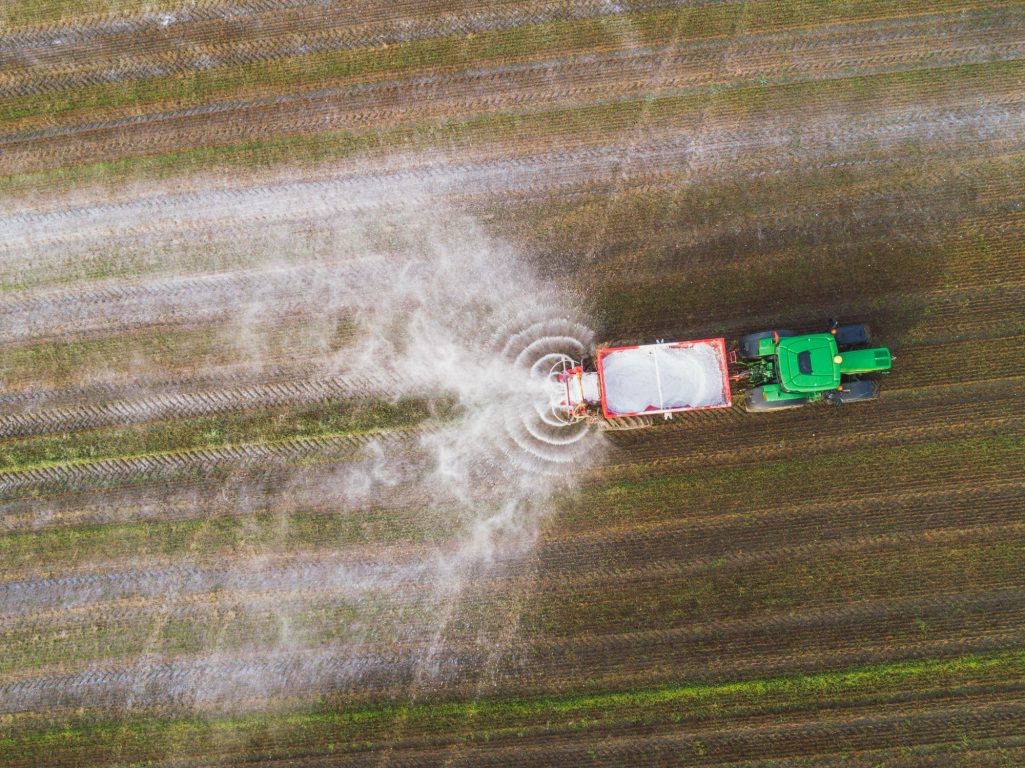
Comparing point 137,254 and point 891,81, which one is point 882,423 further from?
point 137,254

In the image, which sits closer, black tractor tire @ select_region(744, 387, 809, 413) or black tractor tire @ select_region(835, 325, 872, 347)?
black tractor tire @ select_region(835, 325, 872, 347)

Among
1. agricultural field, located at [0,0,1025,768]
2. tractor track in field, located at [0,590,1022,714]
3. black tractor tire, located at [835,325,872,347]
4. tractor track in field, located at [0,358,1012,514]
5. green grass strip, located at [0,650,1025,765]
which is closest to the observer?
black tractor tire, located at [835,325,872,347]

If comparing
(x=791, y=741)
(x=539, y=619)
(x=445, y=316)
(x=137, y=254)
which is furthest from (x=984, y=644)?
(x=137, y=254)

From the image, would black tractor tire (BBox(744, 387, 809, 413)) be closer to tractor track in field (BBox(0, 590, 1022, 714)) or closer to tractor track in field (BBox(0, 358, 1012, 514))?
tractor track in field (BBox(0, 358, 1012, 514))

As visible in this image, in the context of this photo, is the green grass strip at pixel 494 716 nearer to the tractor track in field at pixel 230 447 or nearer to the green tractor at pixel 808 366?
the tractor track in field at pixel 230 447


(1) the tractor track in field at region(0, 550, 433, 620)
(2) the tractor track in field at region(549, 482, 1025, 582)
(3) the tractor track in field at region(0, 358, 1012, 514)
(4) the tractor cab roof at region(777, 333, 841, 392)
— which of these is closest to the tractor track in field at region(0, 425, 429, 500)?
(3) the tractor track in field at region(0, 358, 1012, 514)

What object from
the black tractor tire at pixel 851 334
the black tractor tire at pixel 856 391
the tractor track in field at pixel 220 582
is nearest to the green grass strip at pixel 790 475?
the black tractor tire at pixel 856 391
